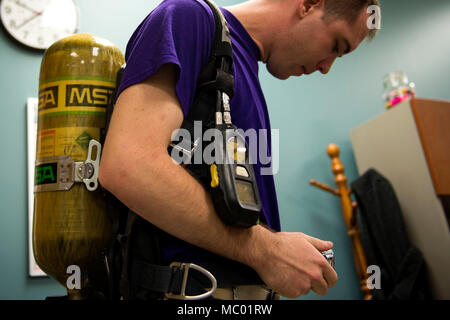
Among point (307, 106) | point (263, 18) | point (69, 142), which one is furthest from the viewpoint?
point (307, 106)

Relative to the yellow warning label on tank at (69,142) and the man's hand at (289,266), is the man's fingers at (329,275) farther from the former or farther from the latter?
the yellow warning label on tank at (69,142)

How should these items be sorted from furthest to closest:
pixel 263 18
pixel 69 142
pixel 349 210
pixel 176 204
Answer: pixel 349 210
pixel 263 18
pixel 69 142
pixel 176 204

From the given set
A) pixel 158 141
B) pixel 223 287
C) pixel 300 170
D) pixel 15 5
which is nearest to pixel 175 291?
pixel 223 287

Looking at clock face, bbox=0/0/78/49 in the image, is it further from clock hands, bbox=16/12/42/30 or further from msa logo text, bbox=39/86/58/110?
msa logo text, bbox=39/86/58/110

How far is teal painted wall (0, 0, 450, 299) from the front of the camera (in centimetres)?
149

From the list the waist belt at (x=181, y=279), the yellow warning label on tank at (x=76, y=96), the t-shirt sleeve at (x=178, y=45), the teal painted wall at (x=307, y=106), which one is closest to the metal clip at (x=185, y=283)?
the waist belt at (x=181, y=279)

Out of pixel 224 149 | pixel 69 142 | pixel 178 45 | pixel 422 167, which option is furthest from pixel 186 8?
pixel 422 167

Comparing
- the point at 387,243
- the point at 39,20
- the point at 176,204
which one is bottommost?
the point at 387,243

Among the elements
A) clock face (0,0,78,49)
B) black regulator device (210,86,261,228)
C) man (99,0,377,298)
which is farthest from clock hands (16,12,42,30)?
black regulator device (210,86,261,228)

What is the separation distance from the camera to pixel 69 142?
780mm

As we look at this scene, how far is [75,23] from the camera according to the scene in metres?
1.69

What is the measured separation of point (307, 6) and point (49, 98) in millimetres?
632

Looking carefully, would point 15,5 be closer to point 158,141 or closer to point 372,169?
point 158,141

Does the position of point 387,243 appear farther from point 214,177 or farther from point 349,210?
point 214,177
